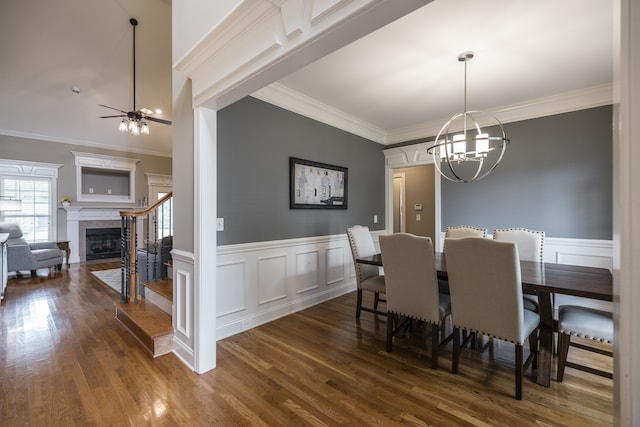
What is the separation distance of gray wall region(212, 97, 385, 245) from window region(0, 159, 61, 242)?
20.0ft

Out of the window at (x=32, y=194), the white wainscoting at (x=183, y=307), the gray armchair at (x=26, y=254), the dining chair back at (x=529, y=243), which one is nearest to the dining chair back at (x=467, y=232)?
the dining chair back at (x=529, y=243)

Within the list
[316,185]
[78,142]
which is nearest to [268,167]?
[316,185]

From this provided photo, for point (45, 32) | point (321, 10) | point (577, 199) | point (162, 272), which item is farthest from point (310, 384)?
point (45, 32)

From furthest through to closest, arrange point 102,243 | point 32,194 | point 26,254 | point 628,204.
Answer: point 102,243
point 32,194
point 26,254
point 628,204

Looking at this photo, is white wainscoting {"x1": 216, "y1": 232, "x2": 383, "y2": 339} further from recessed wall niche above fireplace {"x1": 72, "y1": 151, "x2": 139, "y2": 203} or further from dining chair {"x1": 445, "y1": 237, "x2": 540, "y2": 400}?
recessed wall niche above fireplace {"x1": 72, "y1": 151, "x2": 139, "y2": 203}

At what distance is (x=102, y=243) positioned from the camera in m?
7.14

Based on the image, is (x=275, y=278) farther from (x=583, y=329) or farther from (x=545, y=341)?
(x=583, y=329)

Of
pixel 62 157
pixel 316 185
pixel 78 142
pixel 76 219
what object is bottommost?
pixel 76 219

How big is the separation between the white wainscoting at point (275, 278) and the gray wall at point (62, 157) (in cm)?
614

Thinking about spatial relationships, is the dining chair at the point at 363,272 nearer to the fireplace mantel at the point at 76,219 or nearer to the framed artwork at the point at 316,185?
the framed artwork at the point at 316,185

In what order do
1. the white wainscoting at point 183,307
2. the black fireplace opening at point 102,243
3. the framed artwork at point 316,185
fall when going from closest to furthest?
the white wainscoting at point 183,307
the framed artwork at point 316,185
the black fireplace opening at point 102,243

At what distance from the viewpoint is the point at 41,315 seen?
3260 millimetres

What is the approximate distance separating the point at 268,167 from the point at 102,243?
6457 millimetres

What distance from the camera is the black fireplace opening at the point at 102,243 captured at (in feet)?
22.7
